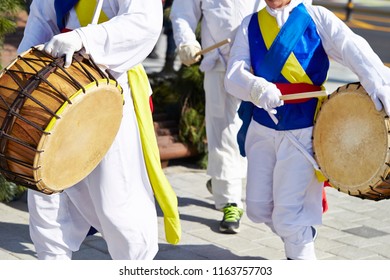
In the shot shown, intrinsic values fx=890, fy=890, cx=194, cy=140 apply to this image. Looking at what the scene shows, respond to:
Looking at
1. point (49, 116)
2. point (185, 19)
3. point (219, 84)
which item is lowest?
point (219, 84)

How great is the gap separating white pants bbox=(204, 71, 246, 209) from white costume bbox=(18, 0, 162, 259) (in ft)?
5.81

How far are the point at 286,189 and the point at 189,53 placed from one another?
49.0 inches

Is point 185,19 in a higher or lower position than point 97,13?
lower

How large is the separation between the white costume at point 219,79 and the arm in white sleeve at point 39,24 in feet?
5.16

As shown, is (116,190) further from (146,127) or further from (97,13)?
(97,13)

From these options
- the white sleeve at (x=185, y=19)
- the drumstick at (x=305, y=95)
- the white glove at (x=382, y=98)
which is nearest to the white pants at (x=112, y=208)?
the drumstick at (x=305, y=95)

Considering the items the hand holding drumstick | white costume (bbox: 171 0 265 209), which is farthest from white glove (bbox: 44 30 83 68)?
white costume (bbox: 171 0 265 209)

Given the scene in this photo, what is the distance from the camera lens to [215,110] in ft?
19.0

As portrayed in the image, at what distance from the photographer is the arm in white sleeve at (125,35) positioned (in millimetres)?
3594

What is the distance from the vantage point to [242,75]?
446 cm

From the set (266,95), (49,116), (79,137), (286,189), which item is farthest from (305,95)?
(49,116)

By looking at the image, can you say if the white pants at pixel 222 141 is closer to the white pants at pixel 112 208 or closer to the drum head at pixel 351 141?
the drum head at pixel 351 141
